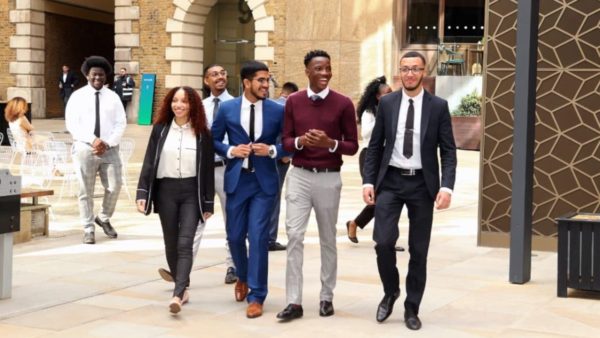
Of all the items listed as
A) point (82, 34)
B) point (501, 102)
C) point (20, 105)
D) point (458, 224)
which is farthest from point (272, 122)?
point (82, 34)

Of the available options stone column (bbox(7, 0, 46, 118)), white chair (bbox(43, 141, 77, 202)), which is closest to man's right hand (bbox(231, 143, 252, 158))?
white chair (bbox(43, 141, 77, 202))

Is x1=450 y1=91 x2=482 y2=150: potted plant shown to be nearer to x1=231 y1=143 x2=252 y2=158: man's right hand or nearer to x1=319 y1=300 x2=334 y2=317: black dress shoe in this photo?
x1=319 y1=300 x2=334 y2=317: black dress shoe

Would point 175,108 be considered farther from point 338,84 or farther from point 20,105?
point 338,84

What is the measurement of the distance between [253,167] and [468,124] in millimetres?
19750

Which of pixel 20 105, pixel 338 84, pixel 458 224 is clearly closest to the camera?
pixel 458 224

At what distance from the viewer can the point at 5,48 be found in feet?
114

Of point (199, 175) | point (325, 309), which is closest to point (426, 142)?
point (325, 309)

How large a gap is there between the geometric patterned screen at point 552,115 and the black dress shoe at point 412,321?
4.16 m

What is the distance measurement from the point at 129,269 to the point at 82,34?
3087cm

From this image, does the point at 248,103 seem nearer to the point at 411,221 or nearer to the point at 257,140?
the point at 257,140

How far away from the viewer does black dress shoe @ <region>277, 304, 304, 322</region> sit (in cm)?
702

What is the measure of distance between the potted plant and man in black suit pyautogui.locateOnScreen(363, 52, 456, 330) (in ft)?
63.6

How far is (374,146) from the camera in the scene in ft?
23.2

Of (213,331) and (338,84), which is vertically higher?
(338,84)
